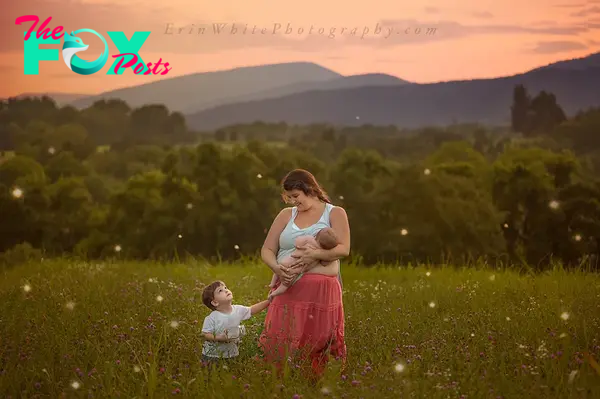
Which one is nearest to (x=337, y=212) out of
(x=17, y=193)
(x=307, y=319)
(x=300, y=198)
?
(x=300, y=198)

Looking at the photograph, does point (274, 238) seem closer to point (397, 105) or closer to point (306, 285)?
point (306, 285)

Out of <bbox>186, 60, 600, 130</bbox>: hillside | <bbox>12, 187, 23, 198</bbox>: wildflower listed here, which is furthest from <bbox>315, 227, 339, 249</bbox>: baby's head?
<bbox>186, 60, 600, 130</bbox>: hillside

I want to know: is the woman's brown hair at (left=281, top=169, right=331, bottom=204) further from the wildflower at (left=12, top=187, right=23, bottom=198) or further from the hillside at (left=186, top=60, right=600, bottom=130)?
the hillside at (left=186, top=60, right=600, bottom=130)

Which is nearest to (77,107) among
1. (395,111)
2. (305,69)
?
(305,69)

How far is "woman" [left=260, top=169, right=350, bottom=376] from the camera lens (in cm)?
609

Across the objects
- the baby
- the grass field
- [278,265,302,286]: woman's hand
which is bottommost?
the grass field

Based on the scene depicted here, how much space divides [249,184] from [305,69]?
736 centimetres

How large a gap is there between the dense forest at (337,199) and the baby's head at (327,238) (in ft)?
21.7

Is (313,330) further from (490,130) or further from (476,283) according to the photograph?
(490,130)

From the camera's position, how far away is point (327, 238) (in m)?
5.96

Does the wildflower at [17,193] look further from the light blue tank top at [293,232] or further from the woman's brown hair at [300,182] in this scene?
the woman's brown hair at [300,182]

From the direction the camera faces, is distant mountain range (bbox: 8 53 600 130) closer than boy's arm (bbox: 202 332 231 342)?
No

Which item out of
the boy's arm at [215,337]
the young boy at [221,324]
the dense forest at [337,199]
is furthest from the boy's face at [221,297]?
the dense forest at [337,199]

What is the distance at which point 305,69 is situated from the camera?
2088cm
